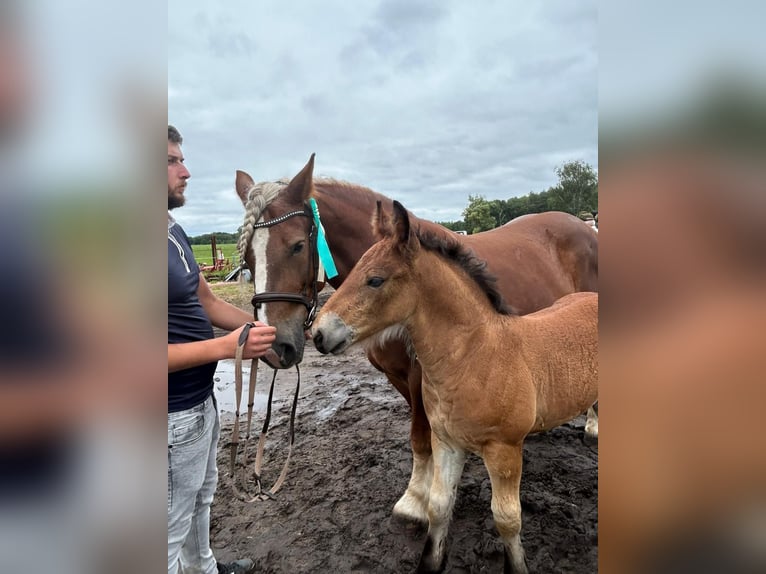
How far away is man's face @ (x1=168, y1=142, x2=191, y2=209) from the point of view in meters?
1.79

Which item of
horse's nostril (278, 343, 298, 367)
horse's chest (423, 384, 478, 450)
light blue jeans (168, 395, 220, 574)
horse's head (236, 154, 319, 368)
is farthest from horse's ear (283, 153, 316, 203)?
horse's chest (423, 384, 478, 450)

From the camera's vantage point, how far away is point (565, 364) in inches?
103

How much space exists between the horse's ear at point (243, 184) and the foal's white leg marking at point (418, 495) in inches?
91.5

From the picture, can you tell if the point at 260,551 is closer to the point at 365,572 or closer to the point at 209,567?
the point at 209,567

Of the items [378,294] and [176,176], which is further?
[378,294]

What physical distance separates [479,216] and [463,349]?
36.3 meters

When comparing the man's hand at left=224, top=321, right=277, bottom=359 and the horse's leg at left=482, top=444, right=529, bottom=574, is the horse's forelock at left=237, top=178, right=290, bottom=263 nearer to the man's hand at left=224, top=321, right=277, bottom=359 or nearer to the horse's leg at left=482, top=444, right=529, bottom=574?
the man's hand at left=224, top=321, right=277, bottom=359

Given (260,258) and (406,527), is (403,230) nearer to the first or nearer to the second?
(260,258)

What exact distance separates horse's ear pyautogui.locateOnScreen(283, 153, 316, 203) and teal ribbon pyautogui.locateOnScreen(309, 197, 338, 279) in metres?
0.07

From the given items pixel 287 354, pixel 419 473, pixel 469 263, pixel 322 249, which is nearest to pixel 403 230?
pixel 469 263

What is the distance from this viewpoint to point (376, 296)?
2242 mm

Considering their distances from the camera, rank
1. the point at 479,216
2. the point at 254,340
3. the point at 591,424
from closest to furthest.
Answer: the point at 254,340
the point at 591,424
the point at 479,216

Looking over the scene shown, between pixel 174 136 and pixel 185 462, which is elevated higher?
pixel 174 136
